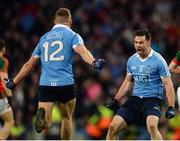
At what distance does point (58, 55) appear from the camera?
46.4 ft

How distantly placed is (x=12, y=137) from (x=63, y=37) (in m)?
5.91

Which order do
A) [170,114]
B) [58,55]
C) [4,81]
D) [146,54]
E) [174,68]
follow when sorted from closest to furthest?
[170,114]
[58,55]
[146,54]
[174,68]
[4,81]

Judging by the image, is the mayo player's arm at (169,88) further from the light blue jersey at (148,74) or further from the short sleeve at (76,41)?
the short sleeve at (76,41)

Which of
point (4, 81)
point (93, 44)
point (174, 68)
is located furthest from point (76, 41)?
point (93, 44)

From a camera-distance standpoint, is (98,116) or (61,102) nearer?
(61,102)

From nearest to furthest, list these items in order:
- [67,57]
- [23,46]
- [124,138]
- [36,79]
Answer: [67,57] → [124,138] → [36,79] → [23,46]

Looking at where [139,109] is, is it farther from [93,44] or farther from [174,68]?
[93,44]

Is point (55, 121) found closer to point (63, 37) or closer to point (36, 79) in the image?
point (36, 79)

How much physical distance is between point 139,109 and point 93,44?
8303 millimetres

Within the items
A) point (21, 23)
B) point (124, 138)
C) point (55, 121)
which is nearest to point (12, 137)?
point (55, 121)

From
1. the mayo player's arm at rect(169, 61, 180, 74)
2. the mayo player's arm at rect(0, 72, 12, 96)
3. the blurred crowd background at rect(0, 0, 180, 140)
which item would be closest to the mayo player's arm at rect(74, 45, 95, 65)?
the mayo player's arm at rect(169, 61, 180, 74)

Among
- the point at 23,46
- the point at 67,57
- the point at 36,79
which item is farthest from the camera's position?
the point at 23,46

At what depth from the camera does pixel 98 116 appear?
64.4ft

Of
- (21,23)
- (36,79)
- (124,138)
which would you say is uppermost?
(21,23)
